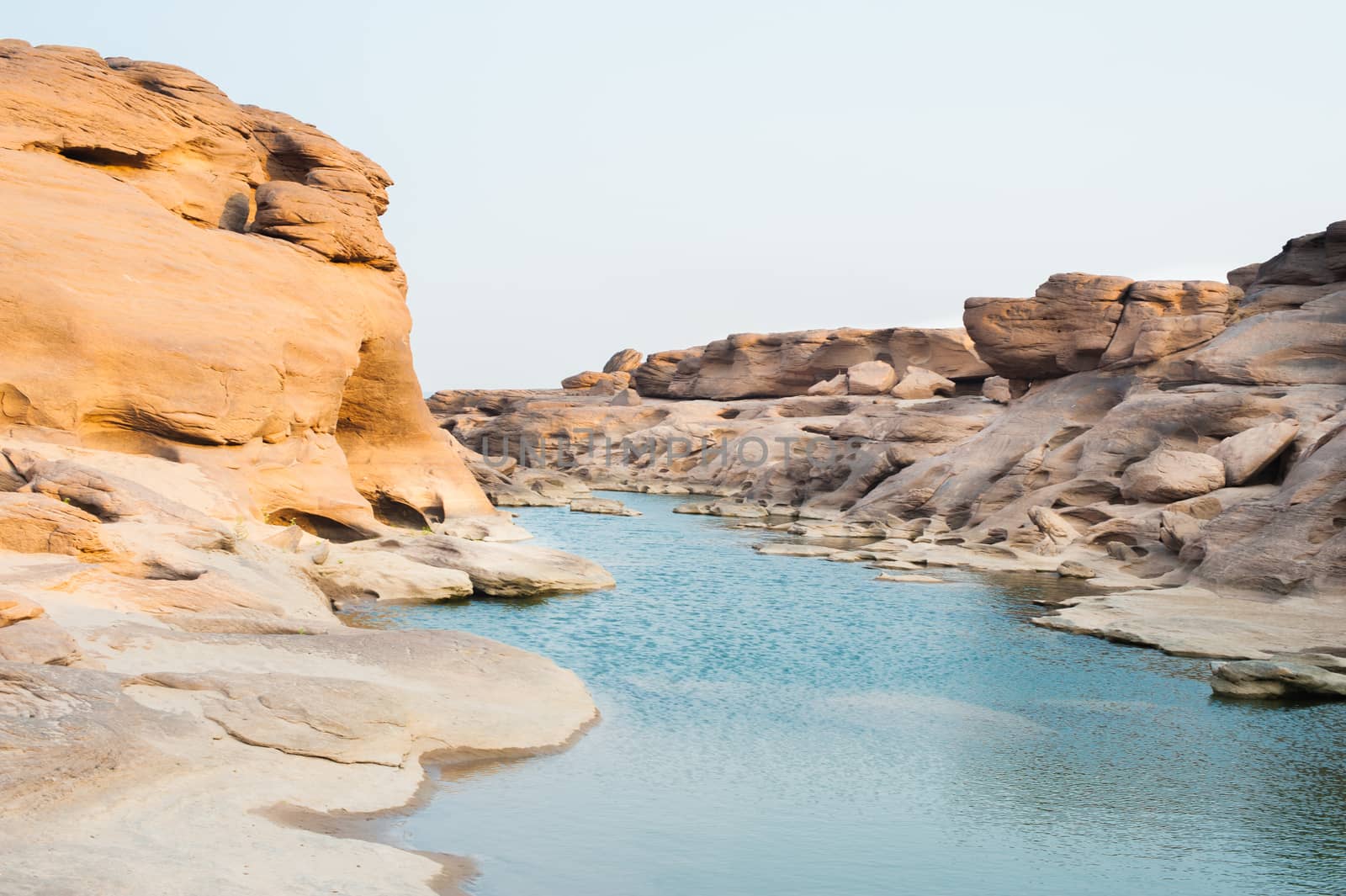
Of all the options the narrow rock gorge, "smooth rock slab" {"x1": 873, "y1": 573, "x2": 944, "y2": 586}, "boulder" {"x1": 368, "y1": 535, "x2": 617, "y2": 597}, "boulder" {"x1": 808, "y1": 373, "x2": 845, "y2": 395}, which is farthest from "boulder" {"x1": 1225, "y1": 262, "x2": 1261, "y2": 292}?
"boulder" {"x1": 368, "y1": 535, "x2": 617, "y2": 597}

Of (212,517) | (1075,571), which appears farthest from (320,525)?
(1075,571)

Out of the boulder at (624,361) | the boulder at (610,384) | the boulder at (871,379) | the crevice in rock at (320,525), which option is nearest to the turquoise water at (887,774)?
the crevice in rock at (320,525)

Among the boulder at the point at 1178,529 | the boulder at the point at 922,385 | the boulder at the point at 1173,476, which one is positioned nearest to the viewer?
the boulder at the point at 1178,529

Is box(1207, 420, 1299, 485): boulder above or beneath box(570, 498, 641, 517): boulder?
above

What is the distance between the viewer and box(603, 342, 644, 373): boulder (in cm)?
9625

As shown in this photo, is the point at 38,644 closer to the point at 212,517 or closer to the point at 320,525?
the point at 212,517

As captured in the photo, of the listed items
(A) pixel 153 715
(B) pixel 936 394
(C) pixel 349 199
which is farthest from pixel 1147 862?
(B) pixel 936 394

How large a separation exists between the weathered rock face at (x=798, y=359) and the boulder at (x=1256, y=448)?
130 ft

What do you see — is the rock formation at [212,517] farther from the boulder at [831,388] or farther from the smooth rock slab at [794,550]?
the boulder at [831,388]

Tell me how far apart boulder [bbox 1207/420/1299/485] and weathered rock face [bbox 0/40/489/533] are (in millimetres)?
19530

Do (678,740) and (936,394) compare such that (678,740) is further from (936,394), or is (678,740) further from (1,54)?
(936,394)

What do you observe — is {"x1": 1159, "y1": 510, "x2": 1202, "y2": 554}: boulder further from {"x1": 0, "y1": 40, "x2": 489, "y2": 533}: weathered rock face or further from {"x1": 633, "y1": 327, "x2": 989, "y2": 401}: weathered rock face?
{"x1": 633, "y1": 327, "x2": 989, "y2": 401}: weathered rock face

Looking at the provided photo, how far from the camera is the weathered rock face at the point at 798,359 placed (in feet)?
224

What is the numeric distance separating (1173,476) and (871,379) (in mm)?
38792
